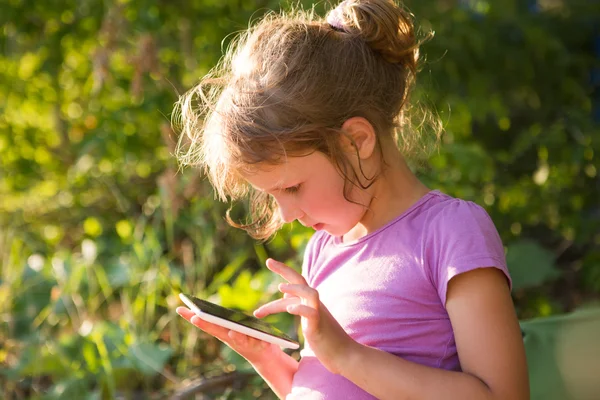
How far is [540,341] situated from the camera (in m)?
1.77

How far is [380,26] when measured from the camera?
5.10 ft

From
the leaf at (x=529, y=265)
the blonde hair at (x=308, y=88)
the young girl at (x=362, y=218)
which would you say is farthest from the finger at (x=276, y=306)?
the leaf at (x=529, y=265)

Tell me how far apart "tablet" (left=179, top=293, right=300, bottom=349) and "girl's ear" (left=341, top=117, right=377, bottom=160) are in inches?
13.6

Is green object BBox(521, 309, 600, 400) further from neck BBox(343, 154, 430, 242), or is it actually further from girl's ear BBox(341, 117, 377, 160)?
girl's ear BBox(341, 117, 377, 160)

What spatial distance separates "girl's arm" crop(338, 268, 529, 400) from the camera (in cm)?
132

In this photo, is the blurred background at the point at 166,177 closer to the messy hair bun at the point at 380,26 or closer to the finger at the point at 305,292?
the messy hair bun at the point at 380,26

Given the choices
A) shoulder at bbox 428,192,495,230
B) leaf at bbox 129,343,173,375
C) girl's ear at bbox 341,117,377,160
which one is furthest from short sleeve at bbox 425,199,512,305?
leaf at bbox 129,343,173,375

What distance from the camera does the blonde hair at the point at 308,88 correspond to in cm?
146

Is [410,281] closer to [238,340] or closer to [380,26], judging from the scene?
[238,340]

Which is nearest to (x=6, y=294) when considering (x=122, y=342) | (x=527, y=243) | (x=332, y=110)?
(x=122, y=342)

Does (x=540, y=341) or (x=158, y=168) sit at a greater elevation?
(x=540, y=341)

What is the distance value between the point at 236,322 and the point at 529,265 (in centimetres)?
158

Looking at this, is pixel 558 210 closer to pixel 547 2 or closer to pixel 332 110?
pixel 547 2

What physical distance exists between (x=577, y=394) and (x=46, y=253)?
291cm
